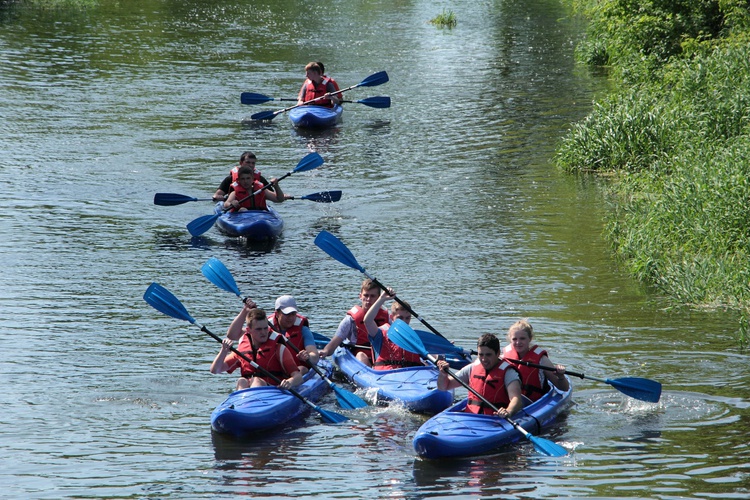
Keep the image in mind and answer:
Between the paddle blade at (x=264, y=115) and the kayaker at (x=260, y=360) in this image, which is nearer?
Result: the kayaker at (x=260, y=360)

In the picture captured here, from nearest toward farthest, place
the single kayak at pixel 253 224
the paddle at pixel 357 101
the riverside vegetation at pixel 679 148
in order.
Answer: the riverside vegetation at pixel 679 148, the single kayak at pixel 253 224, the paddle at pixel 357 101

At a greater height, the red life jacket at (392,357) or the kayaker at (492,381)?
the kayaker at (492,381)

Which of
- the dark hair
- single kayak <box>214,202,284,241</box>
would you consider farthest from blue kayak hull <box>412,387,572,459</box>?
single kayak <box>214,202,284,241</box>

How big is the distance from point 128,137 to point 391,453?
509 inches

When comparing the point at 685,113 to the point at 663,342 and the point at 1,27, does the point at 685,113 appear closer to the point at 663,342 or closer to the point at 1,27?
the point at 663,342

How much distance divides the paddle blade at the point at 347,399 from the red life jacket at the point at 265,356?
0.48 metres

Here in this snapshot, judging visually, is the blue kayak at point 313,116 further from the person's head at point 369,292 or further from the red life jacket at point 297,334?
the red life jacket at point 297,334

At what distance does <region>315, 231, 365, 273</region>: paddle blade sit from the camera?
35.4ft

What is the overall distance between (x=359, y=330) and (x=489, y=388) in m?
2.09

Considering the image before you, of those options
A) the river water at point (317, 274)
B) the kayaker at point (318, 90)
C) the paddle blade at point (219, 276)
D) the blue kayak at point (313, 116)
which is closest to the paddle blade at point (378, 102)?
the river water at point (317, 274)

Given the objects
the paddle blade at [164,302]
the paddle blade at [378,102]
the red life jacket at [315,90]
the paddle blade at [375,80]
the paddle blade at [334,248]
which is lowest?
the paddle blade at [164,302]

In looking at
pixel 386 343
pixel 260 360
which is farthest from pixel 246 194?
pixel 260 360

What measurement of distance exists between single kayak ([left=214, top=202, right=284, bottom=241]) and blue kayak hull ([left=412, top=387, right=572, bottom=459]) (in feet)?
19.8

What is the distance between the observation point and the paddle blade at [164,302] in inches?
375
